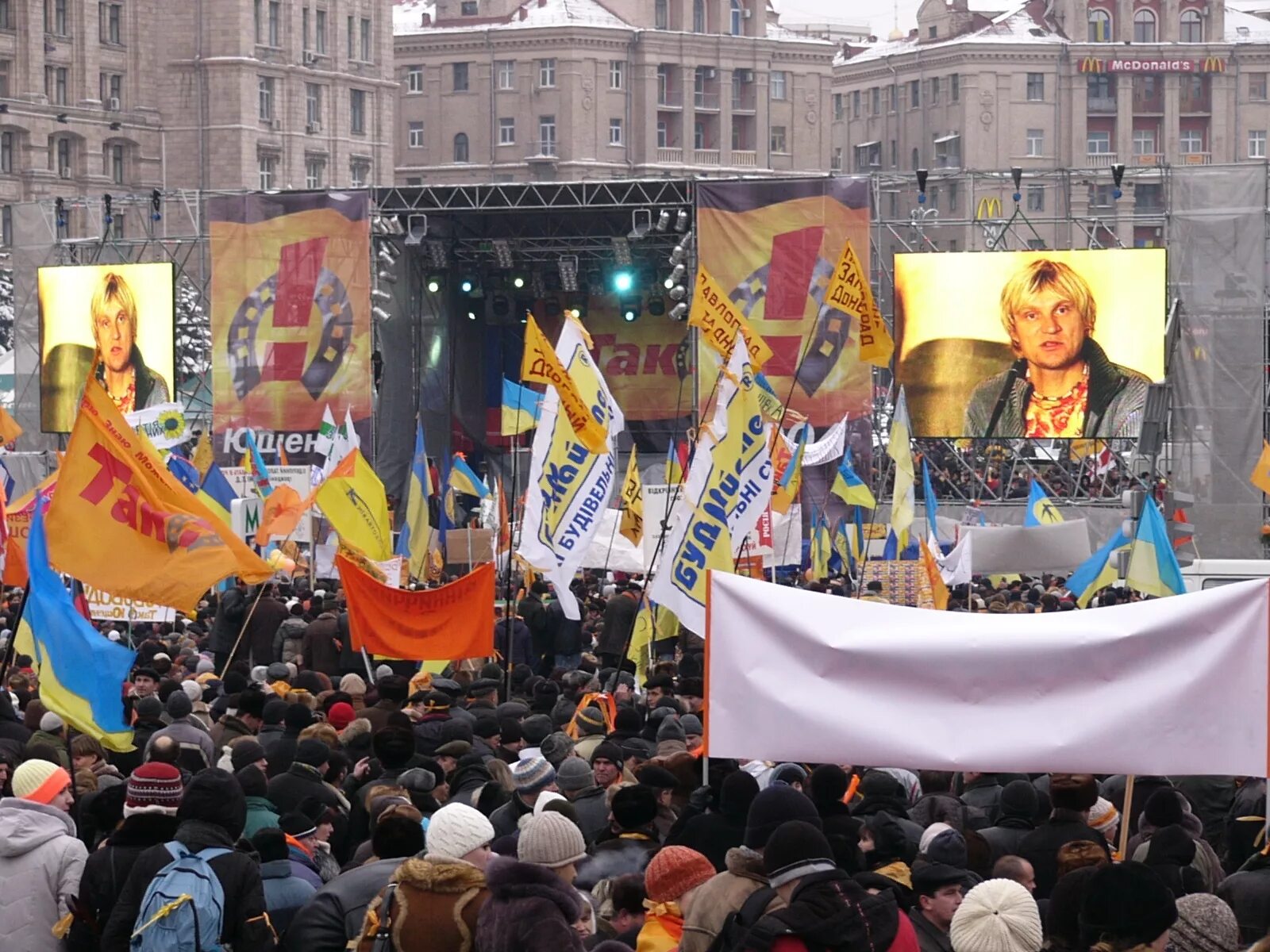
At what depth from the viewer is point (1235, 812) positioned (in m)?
9.03

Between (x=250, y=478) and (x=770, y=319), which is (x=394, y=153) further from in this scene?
(x=250, y=478)

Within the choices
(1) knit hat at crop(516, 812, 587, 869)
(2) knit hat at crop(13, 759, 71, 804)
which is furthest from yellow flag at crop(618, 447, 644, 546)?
(1) knit hat at crop(516, 812, 587, 869)

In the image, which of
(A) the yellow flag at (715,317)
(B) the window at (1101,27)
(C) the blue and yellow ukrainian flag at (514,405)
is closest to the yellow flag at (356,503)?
(A) the yellow flag at (715,317)

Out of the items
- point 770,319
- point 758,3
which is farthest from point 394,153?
point 770,319

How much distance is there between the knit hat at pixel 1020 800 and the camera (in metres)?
8.35

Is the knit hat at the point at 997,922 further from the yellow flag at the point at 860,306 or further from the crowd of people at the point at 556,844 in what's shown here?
the yellow flag at the point at 860,306

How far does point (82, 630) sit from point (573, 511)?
4977 mm

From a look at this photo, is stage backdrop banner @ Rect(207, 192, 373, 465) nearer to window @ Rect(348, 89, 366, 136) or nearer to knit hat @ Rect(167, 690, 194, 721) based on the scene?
knit hat @ Rect(167, 690, 194, 721)

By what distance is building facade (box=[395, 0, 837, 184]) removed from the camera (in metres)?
86.4

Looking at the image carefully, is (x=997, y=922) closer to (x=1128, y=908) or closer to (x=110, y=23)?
(x=1128, y=908)

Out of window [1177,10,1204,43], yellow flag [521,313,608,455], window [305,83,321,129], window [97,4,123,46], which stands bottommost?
yellow flag [521,313,608,455]

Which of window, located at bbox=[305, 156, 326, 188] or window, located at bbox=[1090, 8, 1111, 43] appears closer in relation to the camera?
window, located at bbox=[305, 156, 326, 188]

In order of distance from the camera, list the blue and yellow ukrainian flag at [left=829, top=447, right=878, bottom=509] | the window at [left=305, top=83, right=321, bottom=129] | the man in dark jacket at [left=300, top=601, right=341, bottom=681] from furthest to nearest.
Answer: the window at [left=305, top=83, right=321, bottom=129], the blue and yellow ukrainian flag at [left=829, top=447, right=878, bottom=509], the man in dark jacket at [left=300, top=601, right=341, bottom=681]

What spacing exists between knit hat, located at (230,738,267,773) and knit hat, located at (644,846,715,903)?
274 centimetres
